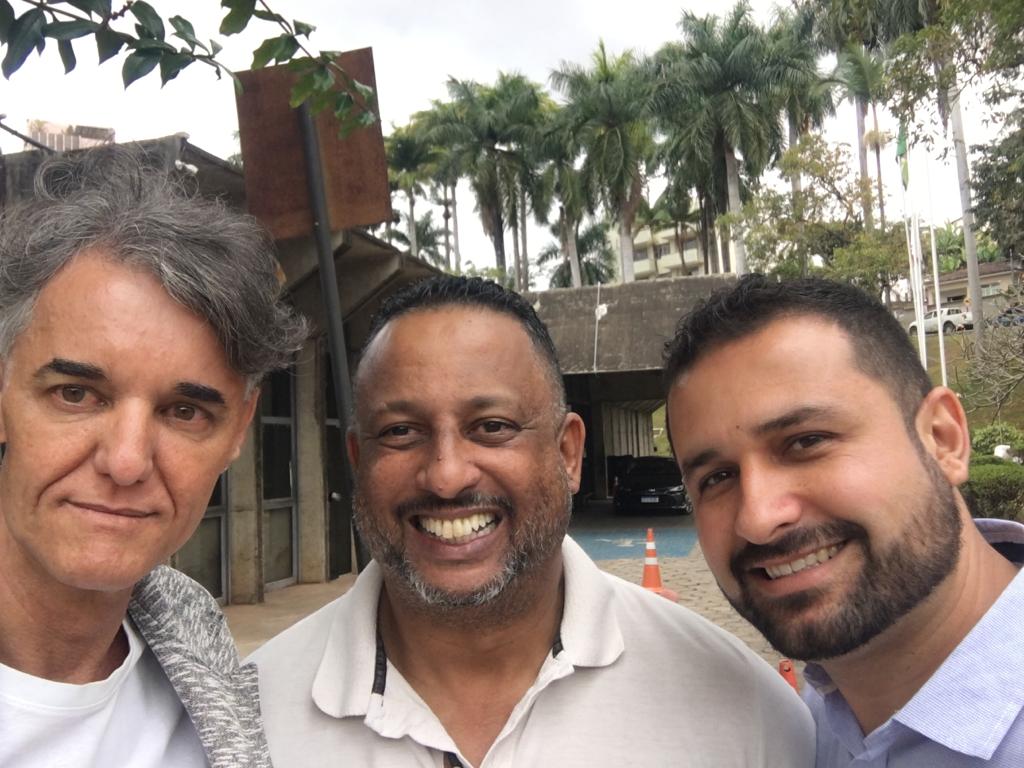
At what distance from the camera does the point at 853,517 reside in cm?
161

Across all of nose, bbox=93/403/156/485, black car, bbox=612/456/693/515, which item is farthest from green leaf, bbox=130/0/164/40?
black car, bbox=612/456/693/515

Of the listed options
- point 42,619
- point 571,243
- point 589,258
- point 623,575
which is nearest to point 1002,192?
point 623,575

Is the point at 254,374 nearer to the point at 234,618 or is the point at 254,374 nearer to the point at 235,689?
the point at 235,689

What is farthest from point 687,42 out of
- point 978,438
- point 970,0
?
point 970,0

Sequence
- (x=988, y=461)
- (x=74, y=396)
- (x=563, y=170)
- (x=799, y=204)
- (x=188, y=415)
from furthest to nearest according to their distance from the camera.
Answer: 1. (x=563, y=170)
2. (x=799, y=204)
3. (x=988, y=461)
4. (x=188, y=415)
5. (x=74, y=396)

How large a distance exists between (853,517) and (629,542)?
505 inches

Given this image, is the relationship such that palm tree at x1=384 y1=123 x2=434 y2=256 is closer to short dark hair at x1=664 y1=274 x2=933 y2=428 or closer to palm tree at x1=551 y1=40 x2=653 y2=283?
palm tree at x1=551 y1=40 x2=653 y2=283

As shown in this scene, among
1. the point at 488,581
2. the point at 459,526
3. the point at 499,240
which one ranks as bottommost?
the point at 488,581

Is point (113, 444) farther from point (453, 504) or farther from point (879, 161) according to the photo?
point (879, 161)

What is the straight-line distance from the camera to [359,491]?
6.70ft

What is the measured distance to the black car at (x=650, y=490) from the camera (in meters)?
18.0

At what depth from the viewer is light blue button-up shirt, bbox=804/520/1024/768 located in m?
1.43

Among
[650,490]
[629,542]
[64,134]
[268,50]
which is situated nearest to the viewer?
[268,50]

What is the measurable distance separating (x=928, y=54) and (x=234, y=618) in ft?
36.5
